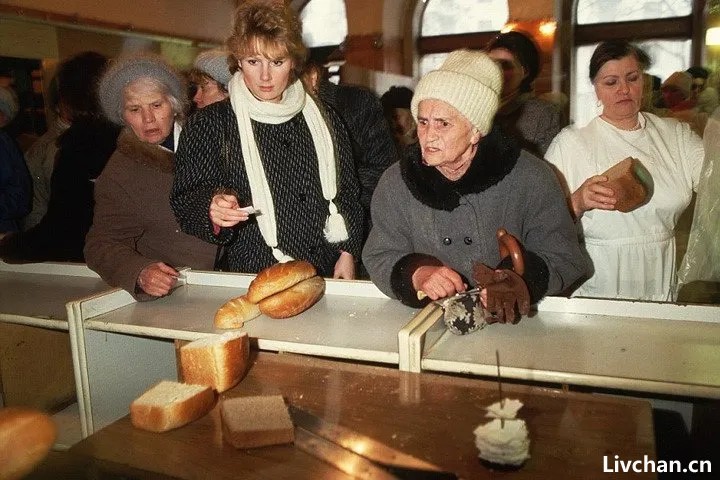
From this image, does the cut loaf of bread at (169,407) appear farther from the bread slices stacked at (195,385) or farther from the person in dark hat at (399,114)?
the person in dark hat at (399,114)

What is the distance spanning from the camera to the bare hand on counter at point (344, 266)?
2.50 m

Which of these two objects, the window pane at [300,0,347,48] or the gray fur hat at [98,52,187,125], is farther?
the window pane at [300,0,347,48]

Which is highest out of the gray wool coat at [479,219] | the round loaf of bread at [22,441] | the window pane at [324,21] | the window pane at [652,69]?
the window pane at [324,21]

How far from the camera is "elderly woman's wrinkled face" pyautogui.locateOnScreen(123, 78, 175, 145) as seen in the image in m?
2.47

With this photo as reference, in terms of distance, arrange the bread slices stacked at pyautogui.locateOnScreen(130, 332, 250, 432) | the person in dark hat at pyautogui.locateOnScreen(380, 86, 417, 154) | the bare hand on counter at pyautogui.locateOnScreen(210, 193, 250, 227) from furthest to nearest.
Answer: the person in dark hat at pyautogui.locateOnScreen(380, 86, 417, 154) < the bare hand on counter at pyautogui.locateOnScreen(210, 193, 250, 227) < the bread slices stacked at pyautogui.locateOnScreen(130, 332, 250, 432)

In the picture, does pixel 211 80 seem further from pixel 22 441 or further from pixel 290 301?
pixel 22 441

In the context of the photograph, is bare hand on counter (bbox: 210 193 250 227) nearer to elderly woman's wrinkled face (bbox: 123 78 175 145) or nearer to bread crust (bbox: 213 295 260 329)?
bread crust (bbox: 213 295 260 329)

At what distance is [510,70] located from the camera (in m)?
2.90

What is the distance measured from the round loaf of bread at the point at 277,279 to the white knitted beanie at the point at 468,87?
0.66 m

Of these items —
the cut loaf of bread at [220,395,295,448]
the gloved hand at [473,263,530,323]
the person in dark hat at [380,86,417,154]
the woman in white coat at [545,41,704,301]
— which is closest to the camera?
the cut loaf of bread at [220,395,295,448]

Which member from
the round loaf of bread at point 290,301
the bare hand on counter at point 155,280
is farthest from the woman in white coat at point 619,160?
the bare hand on counter at point 155,280

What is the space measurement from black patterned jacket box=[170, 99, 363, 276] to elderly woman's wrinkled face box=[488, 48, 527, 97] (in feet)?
3.08

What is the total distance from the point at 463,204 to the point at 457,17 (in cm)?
718

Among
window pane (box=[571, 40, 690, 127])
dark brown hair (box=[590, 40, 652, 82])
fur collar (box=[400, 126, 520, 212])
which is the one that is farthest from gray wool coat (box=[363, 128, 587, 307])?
window pane (box=[571, 40, 690, 127])
